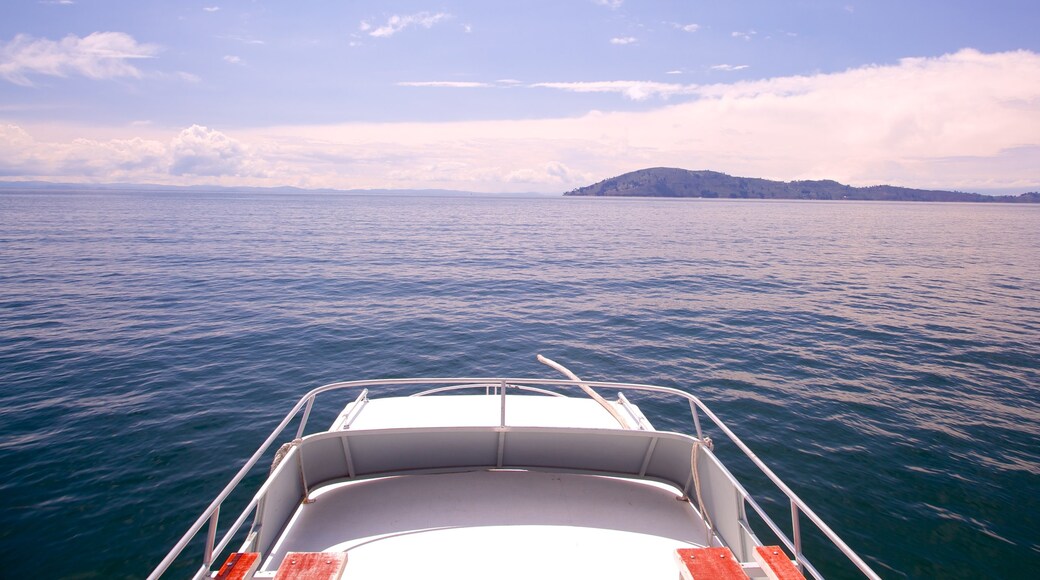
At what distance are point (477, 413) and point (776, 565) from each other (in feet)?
15.9

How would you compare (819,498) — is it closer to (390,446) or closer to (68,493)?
(390,446)

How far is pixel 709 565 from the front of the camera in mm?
4793

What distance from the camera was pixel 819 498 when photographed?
1027 cm

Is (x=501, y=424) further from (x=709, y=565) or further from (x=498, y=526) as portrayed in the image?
(x=709, y=565)

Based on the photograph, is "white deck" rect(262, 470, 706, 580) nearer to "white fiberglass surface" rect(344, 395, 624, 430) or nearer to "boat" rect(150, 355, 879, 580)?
"boat" rect(150, 355, 879, 580)

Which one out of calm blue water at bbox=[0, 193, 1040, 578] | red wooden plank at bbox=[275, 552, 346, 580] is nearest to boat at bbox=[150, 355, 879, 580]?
red wooden plank at bbox=[275, 552, 346, 580]

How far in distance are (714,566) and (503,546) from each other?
2416mm

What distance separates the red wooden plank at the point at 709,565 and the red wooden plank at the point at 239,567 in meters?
4.10

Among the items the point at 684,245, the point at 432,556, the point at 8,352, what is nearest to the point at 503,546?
the point at 432,556

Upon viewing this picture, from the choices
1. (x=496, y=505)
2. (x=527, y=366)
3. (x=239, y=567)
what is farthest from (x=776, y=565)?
(x=527, y=366)

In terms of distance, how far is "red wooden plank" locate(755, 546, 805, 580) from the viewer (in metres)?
4.73

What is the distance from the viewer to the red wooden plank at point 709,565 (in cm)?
464

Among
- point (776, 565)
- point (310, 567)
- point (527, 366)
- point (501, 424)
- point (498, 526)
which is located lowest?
point (527, 366)

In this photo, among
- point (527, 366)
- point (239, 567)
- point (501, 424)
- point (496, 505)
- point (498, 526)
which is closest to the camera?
point (239, 567)
